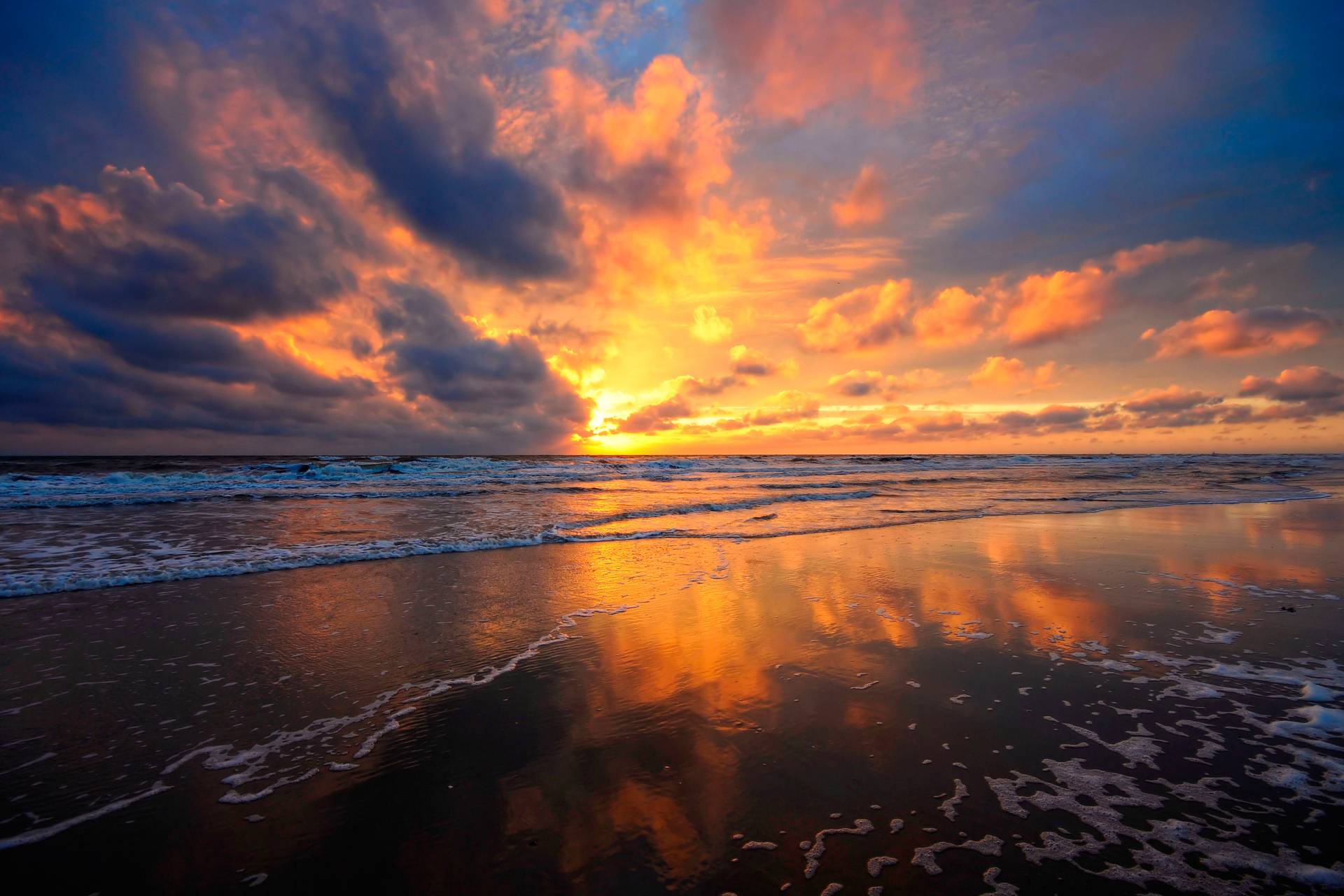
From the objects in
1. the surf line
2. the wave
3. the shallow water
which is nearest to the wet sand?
the surf line

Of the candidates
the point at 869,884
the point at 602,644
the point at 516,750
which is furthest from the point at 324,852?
the point at 602,644

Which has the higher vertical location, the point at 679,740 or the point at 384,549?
the point at 384,549

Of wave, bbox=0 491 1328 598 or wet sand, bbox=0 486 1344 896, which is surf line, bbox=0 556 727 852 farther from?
wave, bbox=0 491 1328 598

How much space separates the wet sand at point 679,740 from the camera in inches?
107

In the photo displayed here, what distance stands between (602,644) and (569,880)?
10.6 ft

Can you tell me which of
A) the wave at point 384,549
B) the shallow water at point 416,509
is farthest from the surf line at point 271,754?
the shallow water at point 416,509

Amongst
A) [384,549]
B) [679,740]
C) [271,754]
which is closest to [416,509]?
[384,549]

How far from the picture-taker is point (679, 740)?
151 inches

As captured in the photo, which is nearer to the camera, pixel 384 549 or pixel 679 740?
pixel 679 740

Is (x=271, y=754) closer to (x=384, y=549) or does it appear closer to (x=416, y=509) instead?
(x=384, y=549)

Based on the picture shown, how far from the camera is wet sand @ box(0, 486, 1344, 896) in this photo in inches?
107

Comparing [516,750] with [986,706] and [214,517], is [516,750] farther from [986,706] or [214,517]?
[214,517]

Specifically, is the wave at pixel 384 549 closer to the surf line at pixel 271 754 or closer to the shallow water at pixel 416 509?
the shallow water at pixel 416 509

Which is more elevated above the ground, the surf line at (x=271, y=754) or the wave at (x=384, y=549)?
the wave at (x=384, y=549)
